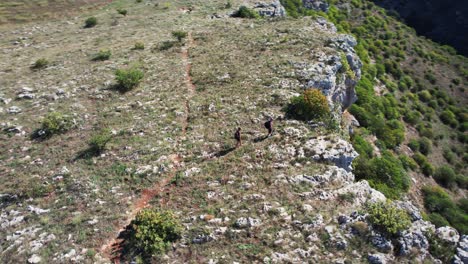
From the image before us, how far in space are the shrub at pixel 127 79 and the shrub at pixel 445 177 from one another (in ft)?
126

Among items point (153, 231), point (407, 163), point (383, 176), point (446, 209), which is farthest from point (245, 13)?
point (153, 231)

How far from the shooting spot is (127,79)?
30.5 meters

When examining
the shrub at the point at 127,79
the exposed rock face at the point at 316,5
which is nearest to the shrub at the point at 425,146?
the shrub at the point at 127,79

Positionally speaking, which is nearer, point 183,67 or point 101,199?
point 101,199

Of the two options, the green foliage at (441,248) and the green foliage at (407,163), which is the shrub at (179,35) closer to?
the green foliage at (407,163)

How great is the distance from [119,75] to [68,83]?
18.3ft

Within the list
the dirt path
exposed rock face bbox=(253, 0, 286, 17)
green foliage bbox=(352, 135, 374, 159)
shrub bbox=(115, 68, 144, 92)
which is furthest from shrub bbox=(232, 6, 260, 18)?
the dirt path

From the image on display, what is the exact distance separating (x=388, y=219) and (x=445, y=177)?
1239 inches

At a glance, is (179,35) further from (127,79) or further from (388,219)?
(388,219)

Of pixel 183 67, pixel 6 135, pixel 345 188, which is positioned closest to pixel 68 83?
pixel 6 135

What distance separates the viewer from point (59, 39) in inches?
1815

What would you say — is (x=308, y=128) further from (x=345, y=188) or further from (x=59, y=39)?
(x=59, y=39)

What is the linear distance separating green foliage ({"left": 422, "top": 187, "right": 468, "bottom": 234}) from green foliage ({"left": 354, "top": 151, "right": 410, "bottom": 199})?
3.68 m

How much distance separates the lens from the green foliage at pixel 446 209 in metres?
35.1
